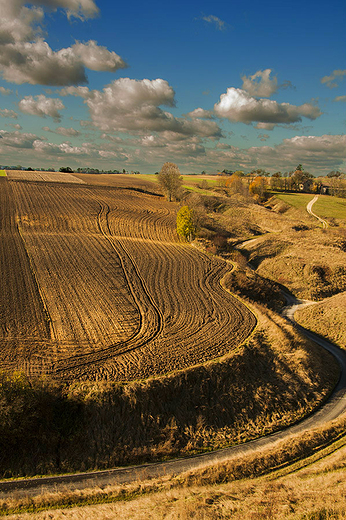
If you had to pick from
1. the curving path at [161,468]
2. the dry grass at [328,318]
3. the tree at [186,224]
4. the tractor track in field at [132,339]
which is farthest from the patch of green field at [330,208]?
the curving path at [161,468]

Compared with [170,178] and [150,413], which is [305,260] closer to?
[150,413]

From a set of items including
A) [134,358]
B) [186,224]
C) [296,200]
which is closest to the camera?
[134,358]

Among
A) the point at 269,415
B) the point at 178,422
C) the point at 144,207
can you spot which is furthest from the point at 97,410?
the point at 144,207

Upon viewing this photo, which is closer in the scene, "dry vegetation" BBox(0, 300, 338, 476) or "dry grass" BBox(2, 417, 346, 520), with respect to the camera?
"dry grass" BBox(2, 417, 346, 520)

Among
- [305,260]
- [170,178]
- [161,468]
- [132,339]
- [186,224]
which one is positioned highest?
[170,178]

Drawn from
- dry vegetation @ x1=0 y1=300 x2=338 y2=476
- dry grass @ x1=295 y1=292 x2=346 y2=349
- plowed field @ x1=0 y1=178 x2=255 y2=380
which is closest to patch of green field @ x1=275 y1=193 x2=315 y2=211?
plowed field @ x1=0 y1=178 x2=255 y2=380

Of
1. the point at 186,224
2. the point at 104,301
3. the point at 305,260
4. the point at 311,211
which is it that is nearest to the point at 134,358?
the point at 104,301

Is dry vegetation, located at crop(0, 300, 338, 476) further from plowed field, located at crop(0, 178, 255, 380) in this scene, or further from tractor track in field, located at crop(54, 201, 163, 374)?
tractor track in field, located at crop(54, 201, 163, 374)
